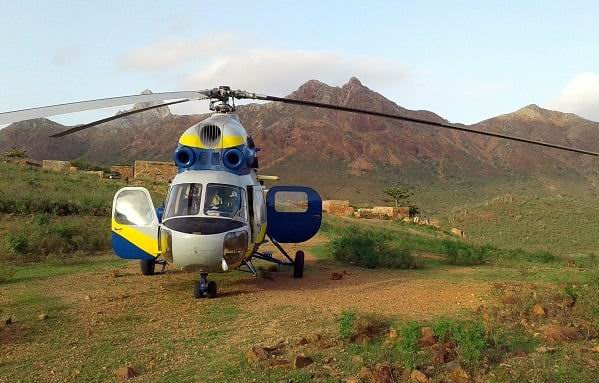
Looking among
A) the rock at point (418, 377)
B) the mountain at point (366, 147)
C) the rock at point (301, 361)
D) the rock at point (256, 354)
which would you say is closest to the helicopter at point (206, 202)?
the rock at point (256, 354)

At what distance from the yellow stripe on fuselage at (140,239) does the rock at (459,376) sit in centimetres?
544

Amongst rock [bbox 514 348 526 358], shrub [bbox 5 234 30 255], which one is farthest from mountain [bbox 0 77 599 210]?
rock [bbox 514 348 526 358]

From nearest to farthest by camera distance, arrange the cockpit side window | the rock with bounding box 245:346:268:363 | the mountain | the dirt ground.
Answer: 1. the rock with bounding box 245:346:268:363
2. the dirt ground
3. the cockpit side window
4. the mountain

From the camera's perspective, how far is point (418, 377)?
4508 millimetres

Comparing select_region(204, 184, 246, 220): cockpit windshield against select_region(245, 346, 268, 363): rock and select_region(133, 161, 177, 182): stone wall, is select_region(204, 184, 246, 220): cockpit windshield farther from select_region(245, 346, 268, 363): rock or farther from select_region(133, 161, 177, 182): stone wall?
select_region(133, 161, 177, 182): stone wall

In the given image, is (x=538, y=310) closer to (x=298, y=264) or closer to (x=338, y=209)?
(x=298, y=264)

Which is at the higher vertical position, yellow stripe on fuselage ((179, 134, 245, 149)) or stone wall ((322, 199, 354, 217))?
yellow stripe on fuselage ((179, 134, 245, 149))

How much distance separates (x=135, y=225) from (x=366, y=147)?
9606 centimetres

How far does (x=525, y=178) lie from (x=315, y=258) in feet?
292

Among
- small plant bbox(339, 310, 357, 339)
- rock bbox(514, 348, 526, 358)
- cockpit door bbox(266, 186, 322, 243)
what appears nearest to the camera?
rock bbox(514, 348, 526, 358)

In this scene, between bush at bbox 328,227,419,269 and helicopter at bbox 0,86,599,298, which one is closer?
helicopter at bbox 0,86,599,298

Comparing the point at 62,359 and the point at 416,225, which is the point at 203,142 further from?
the point at 416,225

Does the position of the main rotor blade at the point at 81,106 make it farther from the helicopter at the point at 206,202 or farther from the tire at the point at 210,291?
the tire at the point at 210,291

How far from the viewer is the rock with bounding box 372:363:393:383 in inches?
177
